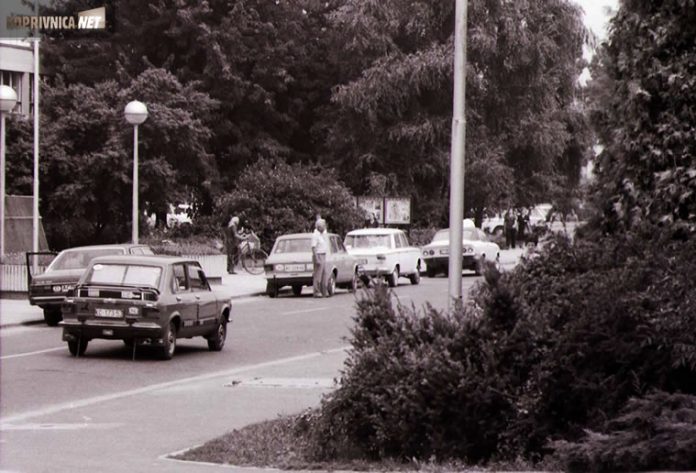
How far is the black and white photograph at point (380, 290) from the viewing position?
10.9 m

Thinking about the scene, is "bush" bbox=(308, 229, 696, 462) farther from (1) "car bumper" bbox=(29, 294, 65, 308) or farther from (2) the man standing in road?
(2) the man standing in road

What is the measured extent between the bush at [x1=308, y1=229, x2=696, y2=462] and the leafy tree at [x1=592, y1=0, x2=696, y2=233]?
20.7 inches

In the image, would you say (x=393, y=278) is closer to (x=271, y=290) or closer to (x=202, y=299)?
(x=271, y=290)

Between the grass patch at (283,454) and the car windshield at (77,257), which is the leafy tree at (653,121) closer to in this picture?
the grass patch at (283,454)

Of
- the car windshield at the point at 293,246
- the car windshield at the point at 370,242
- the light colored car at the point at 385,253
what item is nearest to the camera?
the car windshield at the point at 293,246

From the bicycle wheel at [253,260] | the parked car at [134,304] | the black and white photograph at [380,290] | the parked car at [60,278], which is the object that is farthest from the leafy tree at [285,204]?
the parked car at [134,304]

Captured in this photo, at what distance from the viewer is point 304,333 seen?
26.8m

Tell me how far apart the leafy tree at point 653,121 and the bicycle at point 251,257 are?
3525cm

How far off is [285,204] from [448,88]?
9.38m

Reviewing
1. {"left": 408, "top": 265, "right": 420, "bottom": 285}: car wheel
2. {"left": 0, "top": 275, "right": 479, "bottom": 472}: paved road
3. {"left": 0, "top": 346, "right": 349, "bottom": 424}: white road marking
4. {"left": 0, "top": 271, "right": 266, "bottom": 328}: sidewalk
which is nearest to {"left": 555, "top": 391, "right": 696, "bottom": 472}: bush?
{"left": 0, "top": 275, "right": 479, "bottom": 472}: paved road

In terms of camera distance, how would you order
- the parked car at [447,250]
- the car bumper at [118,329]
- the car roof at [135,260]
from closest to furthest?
the car bumper at [118,329] < the car roof at [135,260] < the parked car at [447,250]

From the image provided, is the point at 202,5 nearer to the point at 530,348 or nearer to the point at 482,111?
the point at 482,111

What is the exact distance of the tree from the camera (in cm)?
Answer: 5697

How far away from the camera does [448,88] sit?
58.6 metres
